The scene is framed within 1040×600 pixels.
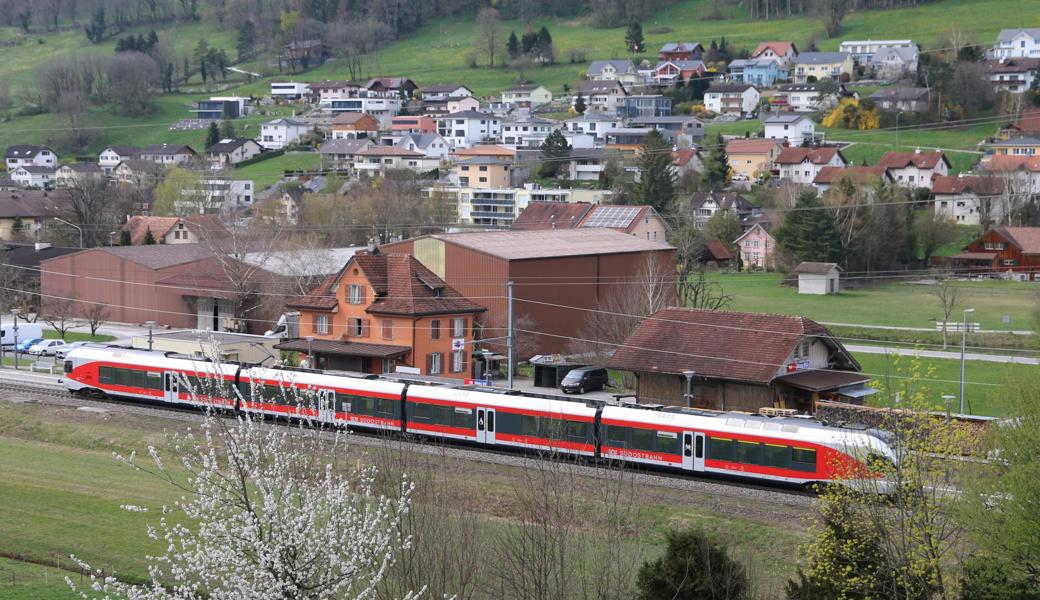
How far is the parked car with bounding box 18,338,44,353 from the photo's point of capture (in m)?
57.9

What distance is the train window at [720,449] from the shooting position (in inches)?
1232

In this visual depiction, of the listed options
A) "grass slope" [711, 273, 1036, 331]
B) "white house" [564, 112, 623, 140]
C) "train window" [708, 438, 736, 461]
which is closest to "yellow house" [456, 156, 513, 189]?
"white house" [564, 112, 623, 140]

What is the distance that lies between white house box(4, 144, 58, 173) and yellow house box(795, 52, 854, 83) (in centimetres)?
8328

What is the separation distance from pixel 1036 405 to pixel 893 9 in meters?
159

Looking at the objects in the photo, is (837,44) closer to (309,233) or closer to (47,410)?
(309,233)

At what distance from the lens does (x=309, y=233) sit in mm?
83625

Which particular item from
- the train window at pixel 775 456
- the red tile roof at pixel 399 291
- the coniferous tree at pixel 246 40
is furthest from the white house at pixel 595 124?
the train window at pixel 775 456

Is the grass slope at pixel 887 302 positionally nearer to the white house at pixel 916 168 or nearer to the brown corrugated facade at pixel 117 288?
the white house at pixel 916 168

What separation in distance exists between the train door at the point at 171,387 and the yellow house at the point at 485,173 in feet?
251

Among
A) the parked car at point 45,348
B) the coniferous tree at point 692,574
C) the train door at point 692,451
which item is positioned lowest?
the coniferous tree at point 692,574

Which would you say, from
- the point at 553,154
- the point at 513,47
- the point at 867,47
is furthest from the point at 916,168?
the point at 513,47

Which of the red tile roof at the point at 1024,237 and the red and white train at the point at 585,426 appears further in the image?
the red tile roof at the point at 1024,237

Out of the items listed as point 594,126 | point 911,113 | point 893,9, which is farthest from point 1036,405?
point 893,9

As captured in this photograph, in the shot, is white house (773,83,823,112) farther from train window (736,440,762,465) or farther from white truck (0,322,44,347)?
train window (736,440,762,465)
